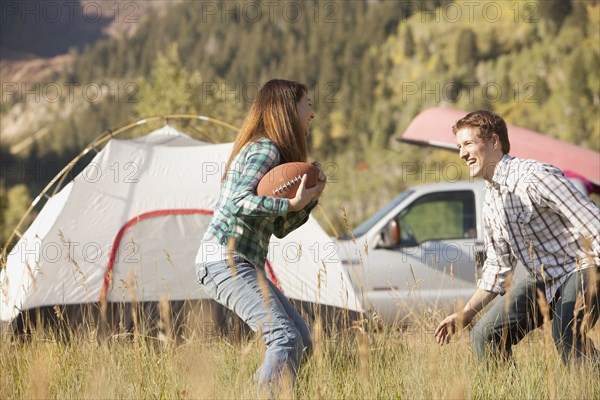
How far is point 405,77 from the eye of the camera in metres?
76.9

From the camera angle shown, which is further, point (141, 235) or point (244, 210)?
point (141, 235)

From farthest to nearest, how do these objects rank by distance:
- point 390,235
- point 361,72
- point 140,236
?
point 361,72 → point 390,235 → point 140,236

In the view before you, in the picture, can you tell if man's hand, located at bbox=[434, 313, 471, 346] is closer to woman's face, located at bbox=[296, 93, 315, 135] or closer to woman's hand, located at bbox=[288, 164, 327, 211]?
woman's hand, located at bbox=[288, 164, 327, 211]

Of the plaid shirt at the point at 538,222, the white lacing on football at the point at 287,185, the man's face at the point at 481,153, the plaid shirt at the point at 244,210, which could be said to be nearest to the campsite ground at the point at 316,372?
the plaid shirt at the point at 538,222

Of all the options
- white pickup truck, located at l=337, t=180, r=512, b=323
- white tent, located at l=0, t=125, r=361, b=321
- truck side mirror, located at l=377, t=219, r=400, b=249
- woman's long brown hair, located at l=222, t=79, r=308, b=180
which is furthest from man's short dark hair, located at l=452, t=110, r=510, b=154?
white pickup truck, located at l=337, t=180, r=512, b=323

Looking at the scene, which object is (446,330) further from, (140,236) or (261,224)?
(140,236)

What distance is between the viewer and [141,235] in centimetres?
704

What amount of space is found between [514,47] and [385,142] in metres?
11.3

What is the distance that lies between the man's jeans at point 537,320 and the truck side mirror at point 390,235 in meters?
3.17

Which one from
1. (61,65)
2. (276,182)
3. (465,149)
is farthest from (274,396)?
(61,65)

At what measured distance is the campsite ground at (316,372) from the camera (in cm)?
371

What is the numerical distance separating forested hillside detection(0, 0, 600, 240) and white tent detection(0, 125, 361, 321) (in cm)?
1722

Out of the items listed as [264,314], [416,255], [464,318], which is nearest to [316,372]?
[264,314]

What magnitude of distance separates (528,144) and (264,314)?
19.2 feet
